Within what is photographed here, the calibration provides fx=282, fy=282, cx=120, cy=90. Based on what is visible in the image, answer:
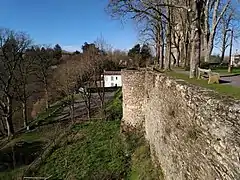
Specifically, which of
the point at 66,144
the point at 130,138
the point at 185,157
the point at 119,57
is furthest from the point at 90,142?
the point at 119,57

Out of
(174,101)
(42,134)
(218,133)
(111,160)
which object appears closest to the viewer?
Result: (218,133)

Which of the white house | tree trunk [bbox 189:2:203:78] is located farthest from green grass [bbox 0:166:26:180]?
the white house

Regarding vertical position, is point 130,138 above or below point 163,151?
below

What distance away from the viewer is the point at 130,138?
1794cm

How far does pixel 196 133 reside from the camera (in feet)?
20.7

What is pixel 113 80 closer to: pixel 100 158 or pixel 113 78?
pixel 113 78

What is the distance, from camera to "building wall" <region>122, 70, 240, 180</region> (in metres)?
4.60

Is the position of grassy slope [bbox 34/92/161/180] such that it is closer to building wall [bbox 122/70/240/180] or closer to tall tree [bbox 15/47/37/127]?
building wall [bbox 122/70/240/180]

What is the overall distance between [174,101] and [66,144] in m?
12.7

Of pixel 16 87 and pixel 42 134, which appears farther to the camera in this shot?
pixel 16 87

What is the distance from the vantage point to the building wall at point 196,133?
181 inches

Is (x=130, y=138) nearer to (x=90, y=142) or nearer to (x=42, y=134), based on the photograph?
(x=90, y=142)

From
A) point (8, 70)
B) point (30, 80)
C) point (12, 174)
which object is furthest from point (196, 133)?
point (30, 80)

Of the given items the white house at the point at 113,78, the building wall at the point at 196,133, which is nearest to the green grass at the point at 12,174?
the building wall at the point at 196,133
